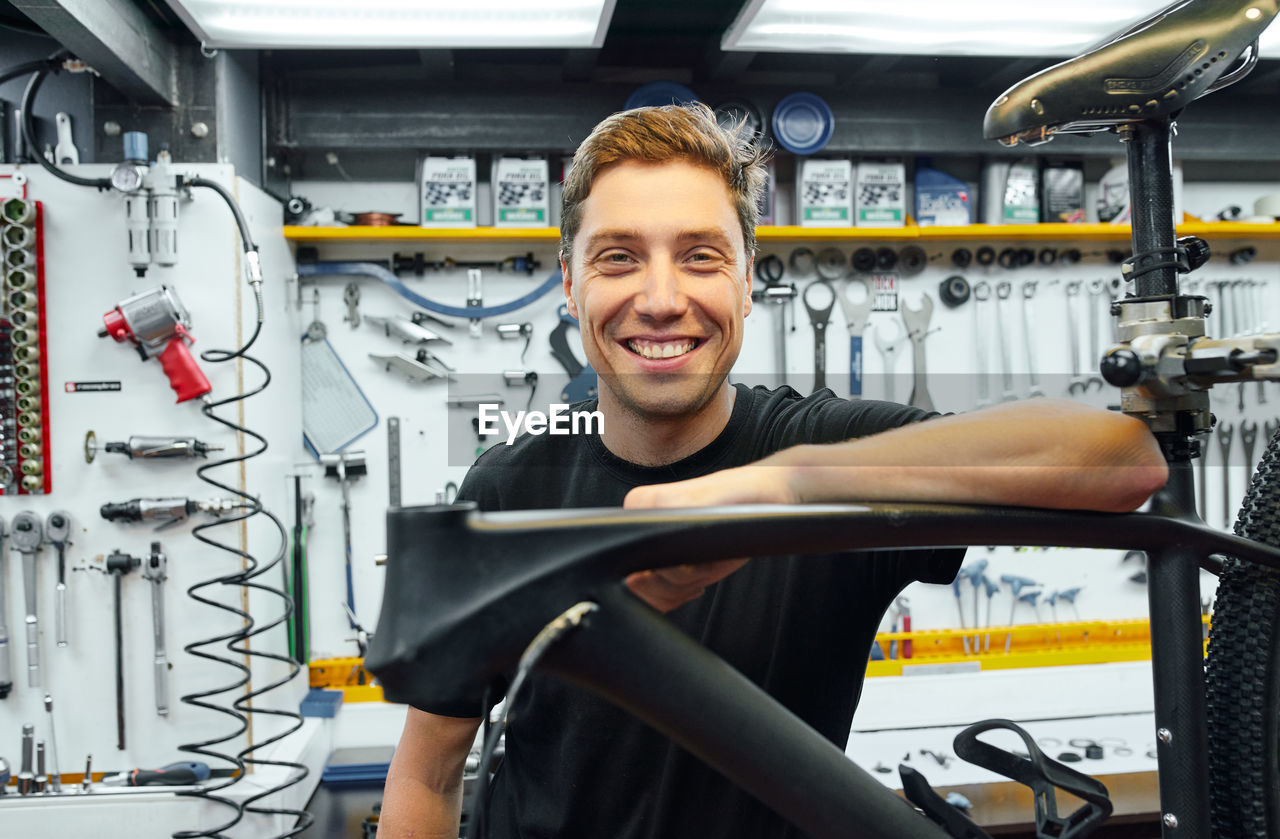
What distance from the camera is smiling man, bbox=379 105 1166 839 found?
0.88 m

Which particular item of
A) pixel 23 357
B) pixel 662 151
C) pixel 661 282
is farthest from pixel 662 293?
pixel 23 357

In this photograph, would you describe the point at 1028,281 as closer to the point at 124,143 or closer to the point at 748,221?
the point at 748,221

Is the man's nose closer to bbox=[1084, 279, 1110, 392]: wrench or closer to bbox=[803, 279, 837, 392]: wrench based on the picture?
bbox=[803, 279, 837, 392]: wrench

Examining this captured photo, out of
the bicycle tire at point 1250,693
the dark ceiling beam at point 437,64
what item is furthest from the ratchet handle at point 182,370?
the bicycle tire at point 1250,693

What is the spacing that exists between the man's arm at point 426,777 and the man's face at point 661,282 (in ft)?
1.44

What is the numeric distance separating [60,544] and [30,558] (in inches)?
3.5

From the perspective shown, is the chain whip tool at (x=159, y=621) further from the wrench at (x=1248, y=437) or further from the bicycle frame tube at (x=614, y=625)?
the wrench at (x=1248, y=437)

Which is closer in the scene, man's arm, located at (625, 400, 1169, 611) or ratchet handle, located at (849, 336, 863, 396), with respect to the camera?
man's arm, located at (625, 400, 1169, 611)

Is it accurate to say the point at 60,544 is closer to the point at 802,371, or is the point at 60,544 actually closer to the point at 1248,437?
the point at 802,371

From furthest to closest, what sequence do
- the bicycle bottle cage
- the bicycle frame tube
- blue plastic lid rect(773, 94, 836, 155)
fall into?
blue plastic lid rect(773, 94, 836, 155) → the bicycle bottle cage → the bicycle frame tube

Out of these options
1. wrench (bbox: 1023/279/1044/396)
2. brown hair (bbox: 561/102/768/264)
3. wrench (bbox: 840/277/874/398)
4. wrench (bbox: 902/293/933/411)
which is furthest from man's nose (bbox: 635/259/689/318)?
wrench (bbox: 1023/279/1044/396)

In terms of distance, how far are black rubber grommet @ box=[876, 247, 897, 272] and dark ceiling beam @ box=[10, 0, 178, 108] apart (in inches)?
80.8

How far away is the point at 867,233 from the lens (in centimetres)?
233

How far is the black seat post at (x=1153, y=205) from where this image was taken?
0.54 meters
